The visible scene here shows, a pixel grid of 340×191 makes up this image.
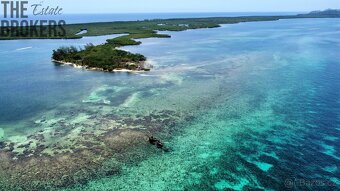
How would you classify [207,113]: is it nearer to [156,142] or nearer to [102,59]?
[156,142]

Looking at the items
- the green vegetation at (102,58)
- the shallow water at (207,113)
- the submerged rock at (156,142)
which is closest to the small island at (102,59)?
the green vegetation at (102,58)

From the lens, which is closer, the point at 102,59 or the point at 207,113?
the point at 207,113

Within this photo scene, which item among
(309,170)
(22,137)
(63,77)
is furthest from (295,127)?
(63,77)

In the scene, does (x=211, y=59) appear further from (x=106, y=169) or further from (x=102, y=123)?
(x=106, y=169)

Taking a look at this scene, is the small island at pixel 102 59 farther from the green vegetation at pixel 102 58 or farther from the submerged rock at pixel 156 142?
the submerged rock at pixel 156 142

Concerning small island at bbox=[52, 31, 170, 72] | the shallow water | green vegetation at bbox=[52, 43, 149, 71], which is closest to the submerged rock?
the shallow water

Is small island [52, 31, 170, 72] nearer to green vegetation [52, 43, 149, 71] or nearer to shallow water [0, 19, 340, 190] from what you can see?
green vegetation [52, 43, 149, 71]

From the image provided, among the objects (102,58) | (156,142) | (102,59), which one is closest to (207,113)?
(156,142)

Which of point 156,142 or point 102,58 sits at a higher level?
point 102,58
